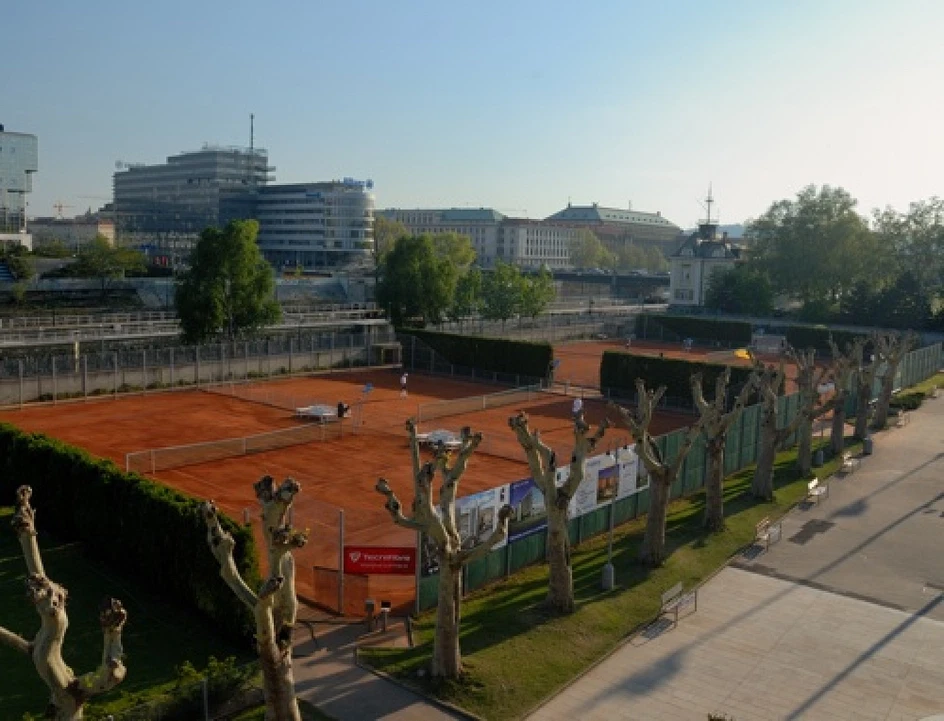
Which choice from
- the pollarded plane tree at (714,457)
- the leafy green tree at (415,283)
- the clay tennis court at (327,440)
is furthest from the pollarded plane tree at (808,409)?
the leafy green tree at (415,283)

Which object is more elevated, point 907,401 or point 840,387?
point 840,387

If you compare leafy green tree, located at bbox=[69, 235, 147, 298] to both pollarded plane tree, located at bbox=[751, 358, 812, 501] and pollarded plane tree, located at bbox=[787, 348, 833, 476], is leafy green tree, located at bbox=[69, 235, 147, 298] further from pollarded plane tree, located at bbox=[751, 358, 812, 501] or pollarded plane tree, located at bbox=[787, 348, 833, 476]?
pollarded plane tree, located at bbox=[751, 358, 812, 501]

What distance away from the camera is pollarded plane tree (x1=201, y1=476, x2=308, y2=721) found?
1308 cm

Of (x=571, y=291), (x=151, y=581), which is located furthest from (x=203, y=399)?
(x=571, y=291)

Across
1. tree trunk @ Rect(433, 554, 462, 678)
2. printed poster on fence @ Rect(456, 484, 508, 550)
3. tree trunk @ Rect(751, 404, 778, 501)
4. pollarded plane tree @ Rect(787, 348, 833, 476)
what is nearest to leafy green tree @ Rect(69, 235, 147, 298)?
pollarded plane tree @ Rect(787, 348, 833, 476)

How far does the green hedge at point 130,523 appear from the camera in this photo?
1980 centimetres

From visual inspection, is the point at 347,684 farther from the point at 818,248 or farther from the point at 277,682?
the point at 818,248

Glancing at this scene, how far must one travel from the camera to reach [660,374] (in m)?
54.5

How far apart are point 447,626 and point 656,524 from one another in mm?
9107

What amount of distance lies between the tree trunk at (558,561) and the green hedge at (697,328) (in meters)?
71.3

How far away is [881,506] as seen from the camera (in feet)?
105

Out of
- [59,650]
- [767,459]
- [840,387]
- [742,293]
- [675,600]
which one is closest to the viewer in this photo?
[59,650]

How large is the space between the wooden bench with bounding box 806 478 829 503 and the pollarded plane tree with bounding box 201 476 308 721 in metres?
23.3

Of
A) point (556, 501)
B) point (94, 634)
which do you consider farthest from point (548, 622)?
point (94, 634)
